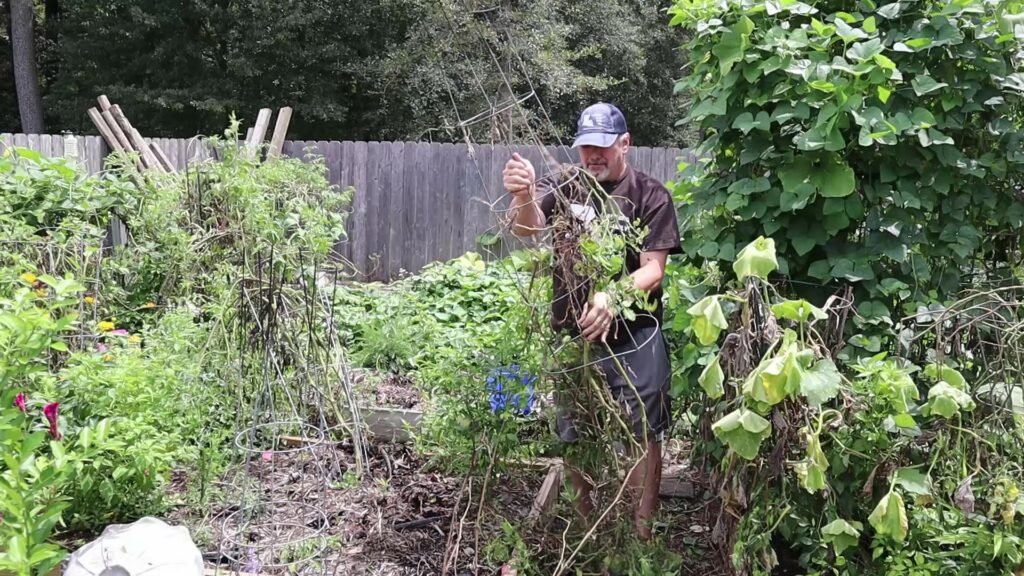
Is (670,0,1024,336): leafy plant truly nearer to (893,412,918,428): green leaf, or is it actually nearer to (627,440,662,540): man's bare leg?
(893,412,918,428): green leaf

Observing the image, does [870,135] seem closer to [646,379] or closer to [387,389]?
[646,379]

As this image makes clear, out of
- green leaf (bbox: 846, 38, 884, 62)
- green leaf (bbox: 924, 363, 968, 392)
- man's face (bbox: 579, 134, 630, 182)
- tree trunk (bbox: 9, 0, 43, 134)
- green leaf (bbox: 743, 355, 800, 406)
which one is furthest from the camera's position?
tree trunk (bbox: 9, 0, 43, 134)

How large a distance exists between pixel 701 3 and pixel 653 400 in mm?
1383

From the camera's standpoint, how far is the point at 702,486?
10.6 feet

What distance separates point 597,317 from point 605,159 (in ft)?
2.71

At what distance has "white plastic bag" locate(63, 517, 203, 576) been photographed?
207cm

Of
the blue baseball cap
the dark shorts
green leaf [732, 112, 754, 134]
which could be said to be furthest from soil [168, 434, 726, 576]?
green leaf [732, 112, 754, 134]

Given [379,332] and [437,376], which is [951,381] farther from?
[379,332]

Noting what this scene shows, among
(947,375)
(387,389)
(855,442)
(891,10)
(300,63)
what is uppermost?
(300,63)

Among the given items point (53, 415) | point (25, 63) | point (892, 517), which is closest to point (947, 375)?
point (892, 517)

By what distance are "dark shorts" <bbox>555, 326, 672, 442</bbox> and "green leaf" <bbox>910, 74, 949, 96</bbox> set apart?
3.69 ft

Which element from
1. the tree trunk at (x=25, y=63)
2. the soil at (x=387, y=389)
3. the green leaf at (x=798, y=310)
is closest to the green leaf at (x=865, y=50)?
the green leaf at (x=798, y=310)

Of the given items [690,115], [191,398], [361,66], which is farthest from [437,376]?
[361,66]

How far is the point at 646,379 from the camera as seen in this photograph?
2.69 m
